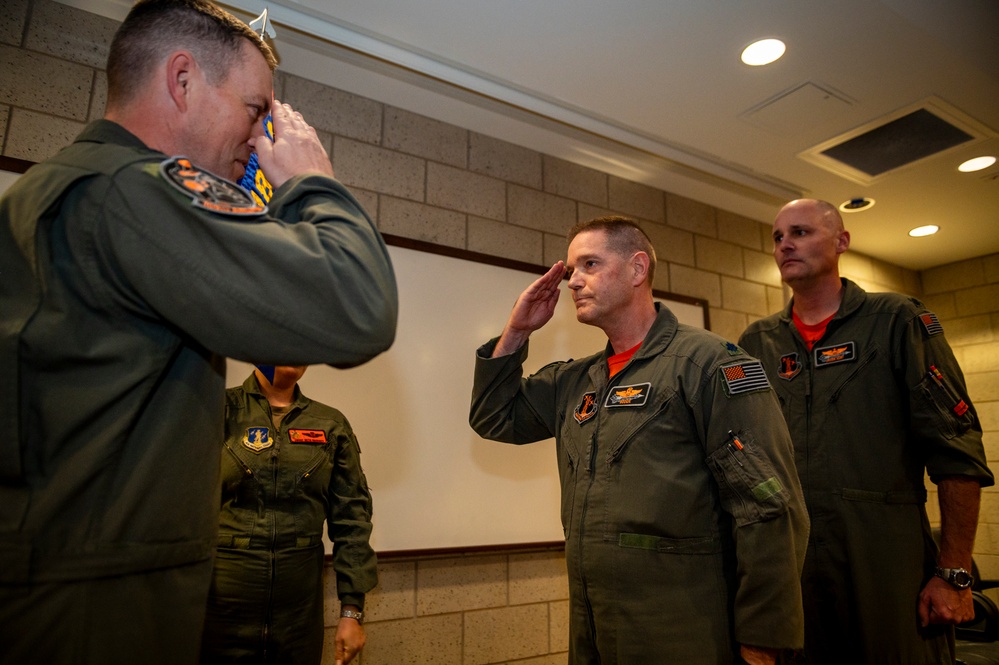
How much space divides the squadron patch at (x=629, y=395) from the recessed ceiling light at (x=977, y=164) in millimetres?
3510

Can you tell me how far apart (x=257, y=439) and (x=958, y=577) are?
219 cm

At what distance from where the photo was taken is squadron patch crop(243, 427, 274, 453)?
209cm

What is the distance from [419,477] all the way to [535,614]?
92cm

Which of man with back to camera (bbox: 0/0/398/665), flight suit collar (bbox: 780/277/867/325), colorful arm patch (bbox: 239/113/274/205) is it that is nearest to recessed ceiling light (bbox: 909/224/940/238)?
flight suit collar (bbox: 780/277/867/325)

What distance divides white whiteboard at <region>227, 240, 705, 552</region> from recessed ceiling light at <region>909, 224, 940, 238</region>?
350 centimetres

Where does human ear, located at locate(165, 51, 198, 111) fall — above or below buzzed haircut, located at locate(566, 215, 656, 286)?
below

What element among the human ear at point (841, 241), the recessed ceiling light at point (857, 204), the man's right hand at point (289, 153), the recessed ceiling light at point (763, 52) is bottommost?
the man's right hand at point (289, 153)

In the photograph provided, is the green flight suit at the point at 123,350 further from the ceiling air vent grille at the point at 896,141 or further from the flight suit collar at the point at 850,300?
the ceiling air vent grille at the point at 896,141

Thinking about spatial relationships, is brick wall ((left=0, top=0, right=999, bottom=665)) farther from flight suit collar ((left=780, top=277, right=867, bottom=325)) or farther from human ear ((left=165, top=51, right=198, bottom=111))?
human ear ((left=165, top=51, right=198, bottom=111))

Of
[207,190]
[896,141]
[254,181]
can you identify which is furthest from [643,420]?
[896,141]

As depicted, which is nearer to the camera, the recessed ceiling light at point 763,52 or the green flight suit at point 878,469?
the green flight suit at point 878,469

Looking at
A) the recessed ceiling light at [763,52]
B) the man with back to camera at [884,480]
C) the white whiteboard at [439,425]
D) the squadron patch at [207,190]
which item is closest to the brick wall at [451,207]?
the white whiteboard at [439,425]

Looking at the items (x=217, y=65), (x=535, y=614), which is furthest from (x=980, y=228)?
(x=217, y=65)

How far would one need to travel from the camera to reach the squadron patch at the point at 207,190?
72cm
